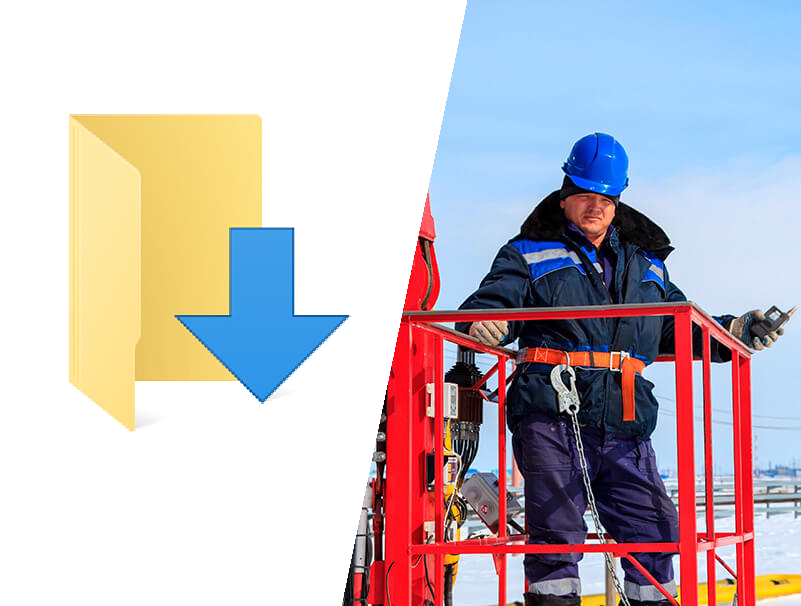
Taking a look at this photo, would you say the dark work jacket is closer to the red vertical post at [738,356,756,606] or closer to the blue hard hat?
the blue hard hat

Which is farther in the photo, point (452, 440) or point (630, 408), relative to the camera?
point (452, 440)

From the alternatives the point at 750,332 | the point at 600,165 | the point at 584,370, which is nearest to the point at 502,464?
the point at 584,370

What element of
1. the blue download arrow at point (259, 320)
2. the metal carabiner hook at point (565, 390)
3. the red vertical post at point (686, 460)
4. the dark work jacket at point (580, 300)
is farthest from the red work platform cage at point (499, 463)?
the blue download arrow at point (259, 320)

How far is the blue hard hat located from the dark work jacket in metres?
0.15

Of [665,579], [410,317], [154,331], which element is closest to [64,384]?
[154,331]

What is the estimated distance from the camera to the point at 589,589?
10.1 m

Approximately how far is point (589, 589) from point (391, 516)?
689cm

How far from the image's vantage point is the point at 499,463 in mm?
4520

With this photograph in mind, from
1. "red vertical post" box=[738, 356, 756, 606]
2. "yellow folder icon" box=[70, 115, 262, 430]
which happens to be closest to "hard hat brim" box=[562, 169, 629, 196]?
"red vertical post" box=[738, 356, 756, 606]

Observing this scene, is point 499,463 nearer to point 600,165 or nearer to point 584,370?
point 584,370

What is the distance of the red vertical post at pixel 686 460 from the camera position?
317 cm

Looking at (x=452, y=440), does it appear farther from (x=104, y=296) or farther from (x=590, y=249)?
(x=104, y=296)

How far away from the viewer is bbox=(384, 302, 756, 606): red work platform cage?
3.20 metres

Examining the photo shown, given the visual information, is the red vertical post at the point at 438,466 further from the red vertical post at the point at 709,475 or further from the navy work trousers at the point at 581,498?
the red vertical post at the point at 709,475
